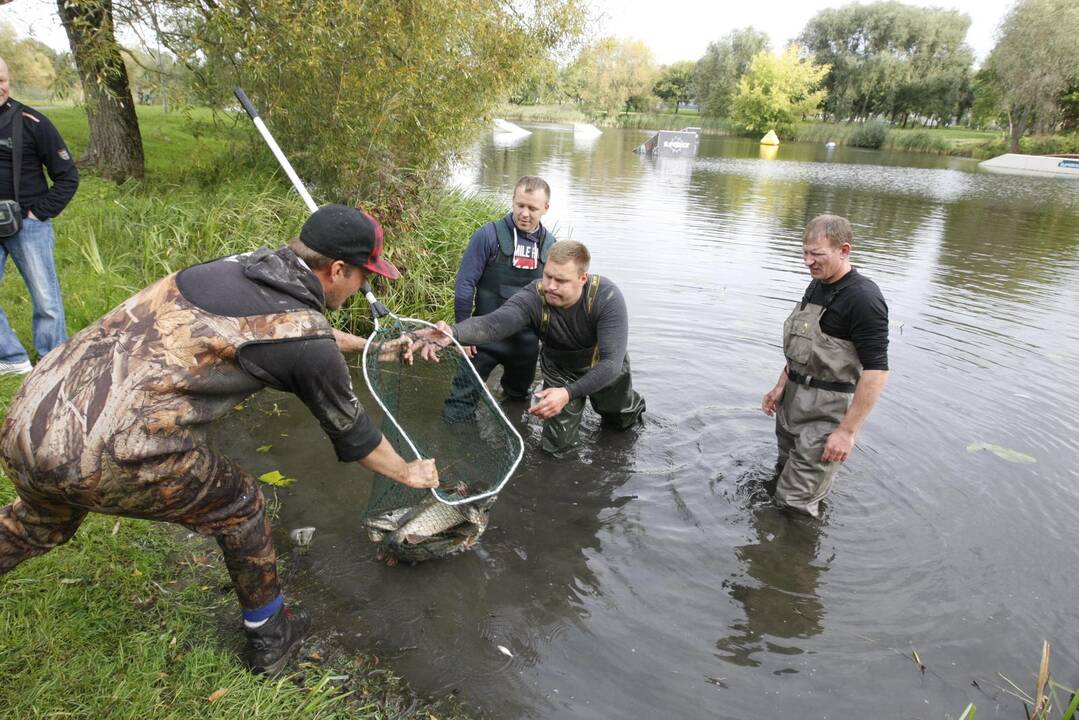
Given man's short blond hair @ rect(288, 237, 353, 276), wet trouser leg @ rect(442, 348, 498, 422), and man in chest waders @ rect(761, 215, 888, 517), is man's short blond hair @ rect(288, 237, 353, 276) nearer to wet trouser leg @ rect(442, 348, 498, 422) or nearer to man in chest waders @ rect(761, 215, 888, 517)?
wet trouser leg @ rect(442, 348, 498, 422)

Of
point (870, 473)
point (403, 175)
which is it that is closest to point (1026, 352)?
point (870, 473)

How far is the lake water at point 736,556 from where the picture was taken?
9.96ft

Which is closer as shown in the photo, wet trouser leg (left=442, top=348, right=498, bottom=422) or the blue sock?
the blue sock

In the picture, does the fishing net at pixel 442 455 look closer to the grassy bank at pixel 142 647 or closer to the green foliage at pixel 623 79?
the grassy bank at pixel 142 647

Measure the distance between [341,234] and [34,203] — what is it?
3.51 meters

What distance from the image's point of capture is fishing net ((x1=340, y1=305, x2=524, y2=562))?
3439mm

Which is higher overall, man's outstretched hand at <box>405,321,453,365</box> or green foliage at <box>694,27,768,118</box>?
green foliage at <box>694,27,768,118</box>

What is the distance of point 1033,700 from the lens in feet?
9.75

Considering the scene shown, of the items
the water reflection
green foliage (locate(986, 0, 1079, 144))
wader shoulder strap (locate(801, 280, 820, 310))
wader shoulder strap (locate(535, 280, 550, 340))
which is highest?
green foliage (locate(986, 0, 1079, 144))

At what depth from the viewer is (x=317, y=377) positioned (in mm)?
2316

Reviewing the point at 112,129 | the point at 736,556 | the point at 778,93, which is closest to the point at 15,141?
the point at 736,556

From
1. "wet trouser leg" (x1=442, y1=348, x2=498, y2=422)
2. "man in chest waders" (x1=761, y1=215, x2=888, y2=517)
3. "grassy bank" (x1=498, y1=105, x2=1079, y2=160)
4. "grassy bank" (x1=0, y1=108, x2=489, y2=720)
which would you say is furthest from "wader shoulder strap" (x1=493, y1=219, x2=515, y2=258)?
"grassy bank" (x1=498, y1=105, x2=1079, y2=160)

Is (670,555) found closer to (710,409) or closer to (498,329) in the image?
(498,329)

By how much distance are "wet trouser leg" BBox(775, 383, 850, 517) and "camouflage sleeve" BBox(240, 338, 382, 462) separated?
2.86 m
